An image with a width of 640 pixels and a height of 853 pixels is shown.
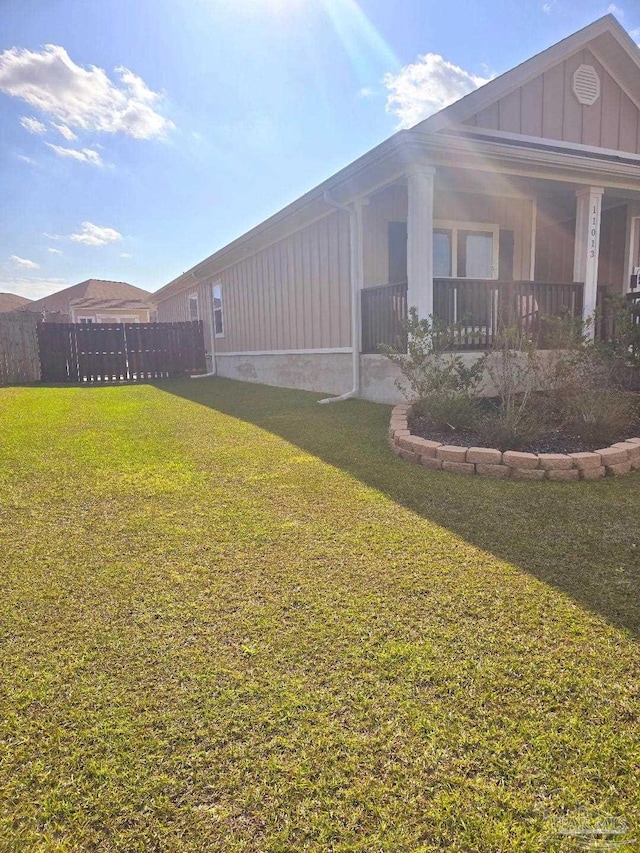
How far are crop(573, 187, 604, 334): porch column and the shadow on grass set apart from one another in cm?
389

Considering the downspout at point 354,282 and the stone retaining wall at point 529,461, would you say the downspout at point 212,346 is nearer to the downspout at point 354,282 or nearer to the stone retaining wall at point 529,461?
the downspout at point 354,282

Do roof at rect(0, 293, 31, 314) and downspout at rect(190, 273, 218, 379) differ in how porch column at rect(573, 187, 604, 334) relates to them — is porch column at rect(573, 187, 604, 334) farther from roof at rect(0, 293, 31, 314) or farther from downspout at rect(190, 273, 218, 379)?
roof at rect(0, 293, 31, 314)

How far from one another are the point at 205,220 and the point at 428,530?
1527 cm

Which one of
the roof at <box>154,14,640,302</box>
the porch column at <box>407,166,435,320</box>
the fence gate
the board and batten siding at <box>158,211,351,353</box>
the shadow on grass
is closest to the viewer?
the shadow on grass

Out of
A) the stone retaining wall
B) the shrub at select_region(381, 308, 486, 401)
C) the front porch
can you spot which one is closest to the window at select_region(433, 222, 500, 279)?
the front porch

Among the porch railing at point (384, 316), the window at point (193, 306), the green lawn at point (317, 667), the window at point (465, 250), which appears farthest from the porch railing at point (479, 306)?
the window at point (193, 306)

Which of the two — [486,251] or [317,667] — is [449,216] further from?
[317,667]

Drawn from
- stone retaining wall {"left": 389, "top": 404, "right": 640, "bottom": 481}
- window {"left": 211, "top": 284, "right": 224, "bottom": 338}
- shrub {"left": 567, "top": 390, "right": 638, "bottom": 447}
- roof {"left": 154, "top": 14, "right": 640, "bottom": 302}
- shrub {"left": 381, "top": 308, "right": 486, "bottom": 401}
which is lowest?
stone retaining wall {"left": 389, "top": 404, "right": 640, "bottom": 481}

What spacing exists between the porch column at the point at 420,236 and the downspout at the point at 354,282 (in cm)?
136

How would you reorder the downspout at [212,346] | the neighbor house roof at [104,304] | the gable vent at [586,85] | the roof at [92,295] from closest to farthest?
the gable vent at [586,85] < the downspout at [212,346] < the neighbor house roof at [104,304] < the roof at [92,295]

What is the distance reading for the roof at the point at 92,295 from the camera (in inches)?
1255

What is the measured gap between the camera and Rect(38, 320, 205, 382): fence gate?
41.8 ft

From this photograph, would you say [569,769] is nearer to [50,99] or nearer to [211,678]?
[211,678]

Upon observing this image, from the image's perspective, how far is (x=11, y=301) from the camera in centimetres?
4131
